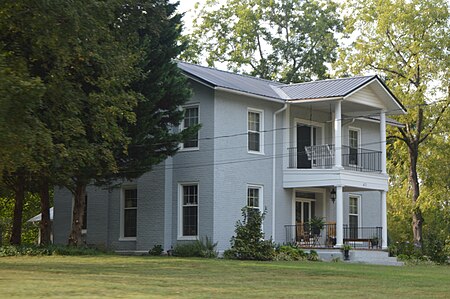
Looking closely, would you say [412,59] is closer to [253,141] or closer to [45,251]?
[253,141]

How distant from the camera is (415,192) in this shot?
145 ft

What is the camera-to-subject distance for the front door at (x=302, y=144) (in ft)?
120

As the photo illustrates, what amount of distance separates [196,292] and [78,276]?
4441mm

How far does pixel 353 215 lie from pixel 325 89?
7459 mm

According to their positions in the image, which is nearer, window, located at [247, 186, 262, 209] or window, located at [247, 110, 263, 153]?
window, located at [247, 186, 262, 209]

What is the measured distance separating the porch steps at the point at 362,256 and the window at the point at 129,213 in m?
7.68

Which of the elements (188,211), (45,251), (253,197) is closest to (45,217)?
(45,251)

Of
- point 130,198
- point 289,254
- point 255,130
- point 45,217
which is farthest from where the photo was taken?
point 130,198

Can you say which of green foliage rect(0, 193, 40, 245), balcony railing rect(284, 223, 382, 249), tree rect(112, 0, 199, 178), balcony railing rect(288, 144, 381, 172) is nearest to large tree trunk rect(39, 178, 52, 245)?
tree rect(112, 0, 199, 178)

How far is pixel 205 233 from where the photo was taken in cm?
3259

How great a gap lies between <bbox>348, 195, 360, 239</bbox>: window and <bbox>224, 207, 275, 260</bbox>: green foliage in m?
9.86

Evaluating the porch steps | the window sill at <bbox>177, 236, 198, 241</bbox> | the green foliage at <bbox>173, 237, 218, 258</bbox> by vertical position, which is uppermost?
the window sill at <bbox>177, 236, 198, 241</bbox>

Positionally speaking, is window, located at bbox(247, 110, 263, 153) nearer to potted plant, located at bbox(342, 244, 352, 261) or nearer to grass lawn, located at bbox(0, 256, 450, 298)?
potted plant, located at bbox(342, 244, 352, 261)

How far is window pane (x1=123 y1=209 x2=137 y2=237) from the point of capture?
34.9m
